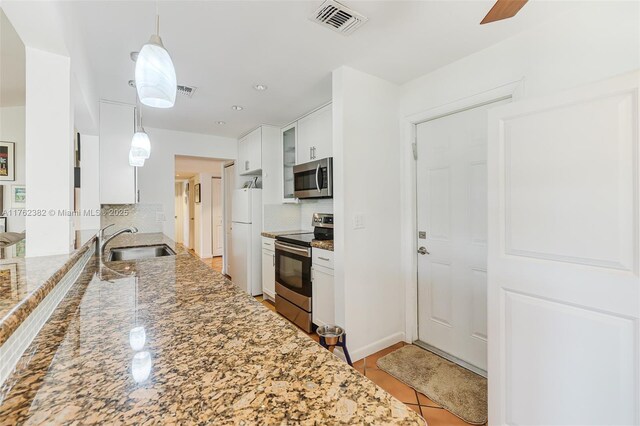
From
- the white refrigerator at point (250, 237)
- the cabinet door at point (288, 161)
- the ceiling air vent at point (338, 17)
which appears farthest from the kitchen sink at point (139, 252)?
the ceiling air vent at point (338, 17)

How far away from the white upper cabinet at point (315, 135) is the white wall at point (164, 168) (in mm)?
1683

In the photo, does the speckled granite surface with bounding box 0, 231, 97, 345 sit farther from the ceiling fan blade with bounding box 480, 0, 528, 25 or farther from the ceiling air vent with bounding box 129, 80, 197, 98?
the ceiling air vent with bounding box 129, 80, 197, 98

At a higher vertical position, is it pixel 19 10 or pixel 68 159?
pixel 19 10

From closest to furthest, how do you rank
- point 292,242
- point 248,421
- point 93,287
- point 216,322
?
1. point 248,421
2. point 216,322
3. point 93,287
4. point 292,242

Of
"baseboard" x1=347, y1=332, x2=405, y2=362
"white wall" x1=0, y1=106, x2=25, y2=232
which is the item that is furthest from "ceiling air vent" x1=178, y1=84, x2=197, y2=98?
"baseboard" x1=347, y1=332, x2=405, y2=362

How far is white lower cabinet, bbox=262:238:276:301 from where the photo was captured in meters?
3.46

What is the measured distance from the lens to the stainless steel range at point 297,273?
272 centimetres

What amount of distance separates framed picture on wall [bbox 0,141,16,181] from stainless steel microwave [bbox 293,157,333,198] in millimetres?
2607

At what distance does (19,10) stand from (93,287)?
3.55ft

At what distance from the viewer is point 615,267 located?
1.08 metres

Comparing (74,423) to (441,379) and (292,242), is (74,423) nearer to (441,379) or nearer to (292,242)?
(441,379)

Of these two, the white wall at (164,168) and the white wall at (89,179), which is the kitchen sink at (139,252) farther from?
the white wall at (164,168)

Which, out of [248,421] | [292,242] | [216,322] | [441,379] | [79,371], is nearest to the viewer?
[248,421]

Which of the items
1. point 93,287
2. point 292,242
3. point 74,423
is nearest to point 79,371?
point 74,423
